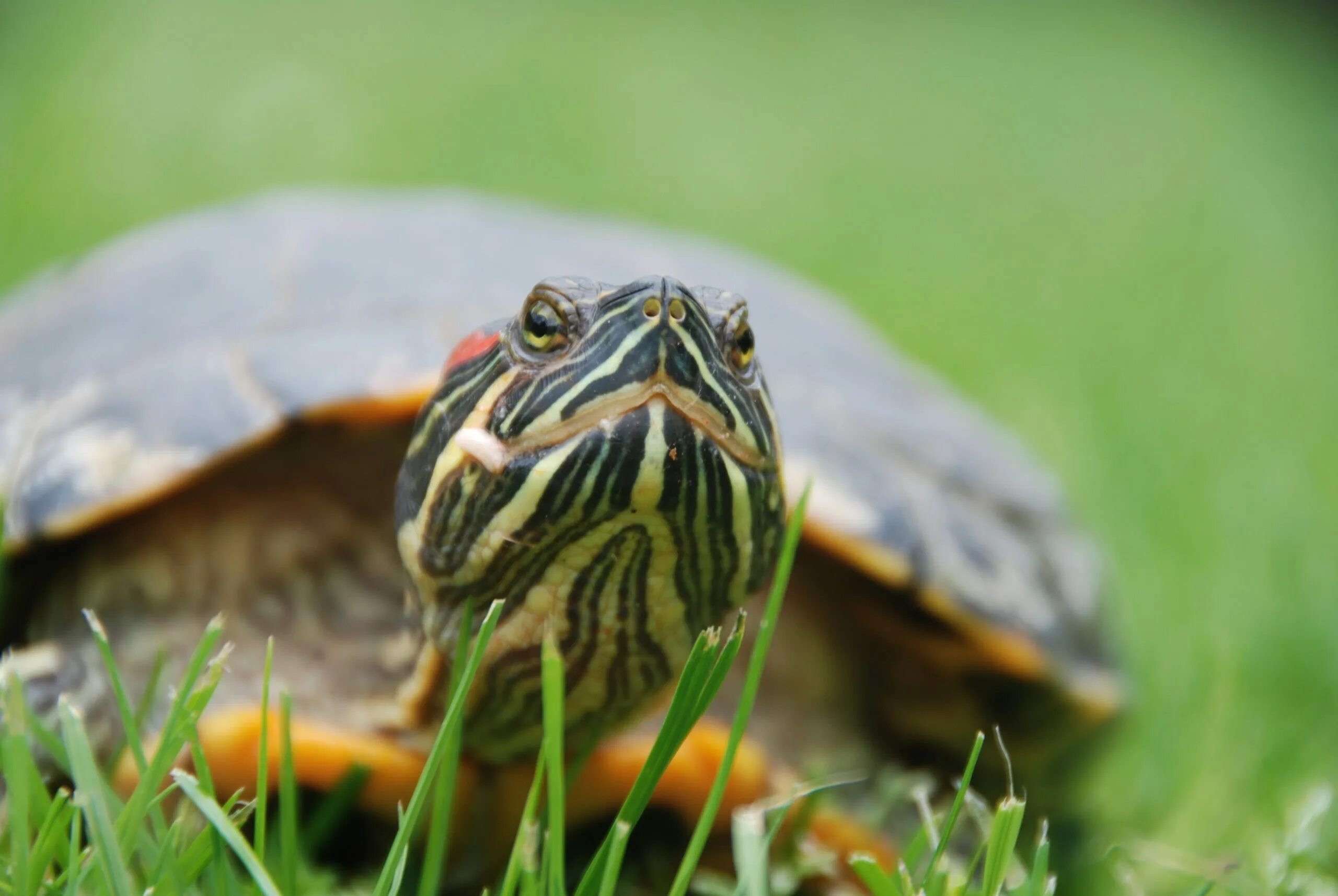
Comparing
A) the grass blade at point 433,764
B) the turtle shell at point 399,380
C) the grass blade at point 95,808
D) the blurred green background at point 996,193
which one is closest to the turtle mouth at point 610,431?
the grass blade at point 433,764

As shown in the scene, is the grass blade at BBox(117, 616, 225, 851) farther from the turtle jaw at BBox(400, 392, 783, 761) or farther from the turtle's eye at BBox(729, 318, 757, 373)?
the turtle's eye at BBox(729, 318, 757, 373)

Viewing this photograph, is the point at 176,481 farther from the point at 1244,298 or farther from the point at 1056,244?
the point at 1056,244

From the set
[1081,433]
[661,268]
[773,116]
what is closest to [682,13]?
[773,116]

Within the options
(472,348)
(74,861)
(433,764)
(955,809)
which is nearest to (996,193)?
(472,348)

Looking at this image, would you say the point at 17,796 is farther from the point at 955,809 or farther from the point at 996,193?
the point at 996,193

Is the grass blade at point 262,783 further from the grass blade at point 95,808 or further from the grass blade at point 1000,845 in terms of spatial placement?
the grass blade at point 1000,845

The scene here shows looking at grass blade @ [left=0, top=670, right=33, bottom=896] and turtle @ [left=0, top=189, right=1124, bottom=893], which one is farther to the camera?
turtle @ [left=0, top=189, right=1124, bottom=893]

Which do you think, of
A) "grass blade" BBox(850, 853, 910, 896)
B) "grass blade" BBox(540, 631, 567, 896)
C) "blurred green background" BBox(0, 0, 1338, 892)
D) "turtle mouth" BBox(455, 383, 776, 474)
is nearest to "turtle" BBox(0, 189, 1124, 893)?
"turtle mouth" BBox(455, 383, 776, 474)
